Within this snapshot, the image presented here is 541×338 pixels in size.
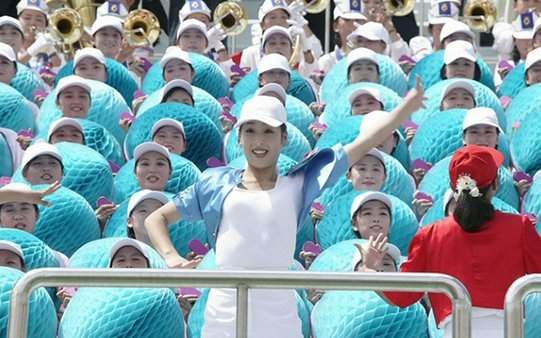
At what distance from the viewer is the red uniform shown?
7828 mm

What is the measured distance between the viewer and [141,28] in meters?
16.4

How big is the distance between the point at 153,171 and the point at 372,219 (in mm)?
1484

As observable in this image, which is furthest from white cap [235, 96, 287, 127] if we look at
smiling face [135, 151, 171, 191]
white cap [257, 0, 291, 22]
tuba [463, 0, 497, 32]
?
tuba [463, 0, 497, 32]

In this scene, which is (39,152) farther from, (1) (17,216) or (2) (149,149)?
(1) (17,216)

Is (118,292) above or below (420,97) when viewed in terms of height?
below

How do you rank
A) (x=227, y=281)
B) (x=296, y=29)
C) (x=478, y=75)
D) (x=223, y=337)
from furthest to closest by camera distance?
(x=296, y=29) → (x=478, y=75) → (x=223, y=337) → (x=227, y=281)

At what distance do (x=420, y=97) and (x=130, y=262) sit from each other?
217cm

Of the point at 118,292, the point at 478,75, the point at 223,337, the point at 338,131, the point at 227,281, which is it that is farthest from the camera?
the point at 478,75

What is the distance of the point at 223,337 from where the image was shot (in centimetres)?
788

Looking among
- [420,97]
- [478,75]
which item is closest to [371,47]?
[478,75]

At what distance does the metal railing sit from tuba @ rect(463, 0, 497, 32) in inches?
407

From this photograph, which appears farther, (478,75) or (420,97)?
(478,75)

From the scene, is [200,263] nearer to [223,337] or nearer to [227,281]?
[223,337]

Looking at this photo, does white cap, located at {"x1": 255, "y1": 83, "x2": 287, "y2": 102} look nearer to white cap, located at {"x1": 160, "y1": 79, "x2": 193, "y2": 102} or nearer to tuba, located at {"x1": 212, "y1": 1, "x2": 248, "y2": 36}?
white cap, located at {"x1": 160, "y1": 79, "x2": 193, "y2": 102}
